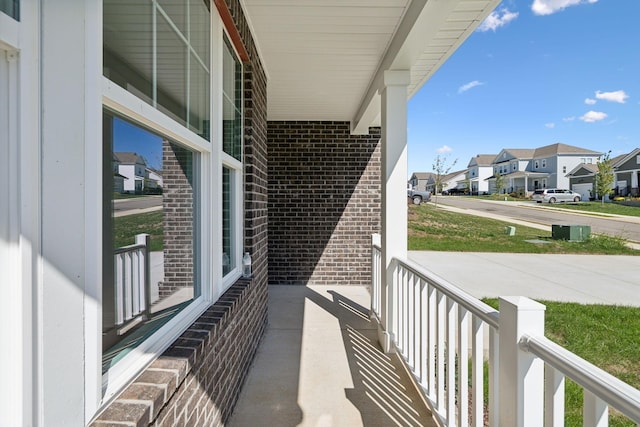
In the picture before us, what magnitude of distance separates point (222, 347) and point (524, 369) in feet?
4.93

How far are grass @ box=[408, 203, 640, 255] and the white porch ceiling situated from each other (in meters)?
8.59

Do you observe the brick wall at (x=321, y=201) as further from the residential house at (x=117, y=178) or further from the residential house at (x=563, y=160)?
the residential house at (x=563, y=160)

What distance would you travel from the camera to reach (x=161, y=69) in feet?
4.76

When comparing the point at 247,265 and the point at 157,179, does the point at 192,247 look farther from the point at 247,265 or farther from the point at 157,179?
the point at 247,265

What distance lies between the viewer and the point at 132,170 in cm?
130

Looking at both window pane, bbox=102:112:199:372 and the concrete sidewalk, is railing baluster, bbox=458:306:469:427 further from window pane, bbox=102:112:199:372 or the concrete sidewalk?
the concrete sidewalk

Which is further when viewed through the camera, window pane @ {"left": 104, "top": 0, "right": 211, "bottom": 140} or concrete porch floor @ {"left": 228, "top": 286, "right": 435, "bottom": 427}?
concrete porch floor @ {"left": 228, "top": 286, "right": 435, "bottom": 427}

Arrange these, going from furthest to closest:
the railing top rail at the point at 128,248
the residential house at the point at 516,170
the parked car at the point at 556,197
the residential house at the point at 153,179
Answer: the residential house at the point at 516,170 < the parked car at the point at 556,197 < the residential house at the point at 153,179 < the railing top rail at the point at 128,248

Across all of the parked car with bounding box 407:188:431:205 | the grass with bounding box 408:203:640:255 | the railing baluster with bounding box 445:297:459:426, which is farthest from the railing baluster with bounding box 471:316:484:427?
the parked car with bounding box 407:188:431:205

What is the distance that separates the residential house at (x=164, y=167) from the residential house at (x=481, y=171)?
56.4 metres

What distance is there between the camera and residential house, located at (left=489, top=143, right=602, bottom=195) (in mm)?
43750

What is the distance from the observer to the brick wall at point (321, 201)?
18.8 feet

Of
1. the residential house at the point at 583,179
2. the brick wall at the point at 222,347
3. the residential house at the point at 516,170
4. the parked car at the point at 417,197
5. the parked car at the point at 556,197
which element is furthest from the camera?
the residential house at the point at 516,170

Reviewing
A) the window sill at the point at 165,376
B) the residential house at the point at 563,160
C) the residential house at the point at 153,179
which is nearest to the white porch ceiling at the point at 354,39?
the residential house at the point at 153,179
